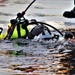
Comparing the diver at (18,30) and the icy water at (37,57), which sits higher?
the diver at (18,30)

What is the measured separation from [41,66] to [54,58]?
0.95m

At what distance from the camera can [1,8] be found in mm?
24625

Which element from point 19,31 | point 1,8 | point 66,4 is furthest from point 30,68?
point 66,4

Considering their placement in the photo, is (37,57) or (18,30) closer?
(37,57)

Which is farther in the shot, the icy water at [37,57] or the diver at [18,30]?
the diver at [18,30]

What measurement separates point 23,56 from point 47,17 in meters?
10.0

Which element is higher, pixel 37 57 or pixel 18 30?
pixel 18 30

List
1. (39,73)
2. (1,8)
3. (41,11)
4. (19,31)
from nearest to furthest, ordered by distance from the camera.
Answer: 1. (39,73)
2. (19,31)
3. (41,11)
4. (1,8)

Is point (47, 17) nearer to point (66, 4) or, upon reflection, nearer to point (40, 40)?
point (66, 4)

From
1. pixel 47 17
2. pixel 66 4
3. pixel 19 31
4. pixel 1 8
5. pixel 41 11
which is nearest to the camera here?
pixel 19 31

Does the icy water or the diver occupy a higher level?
the diver

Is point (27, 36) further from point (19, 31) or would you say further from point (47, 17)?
point (47, 17)

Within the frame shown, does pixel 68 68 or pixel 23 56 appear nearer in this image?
pixel 68 68

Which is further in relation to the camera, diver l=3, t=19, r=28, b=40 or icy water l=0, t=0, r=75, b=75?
diver l=3, t=19, r=28, b=40
